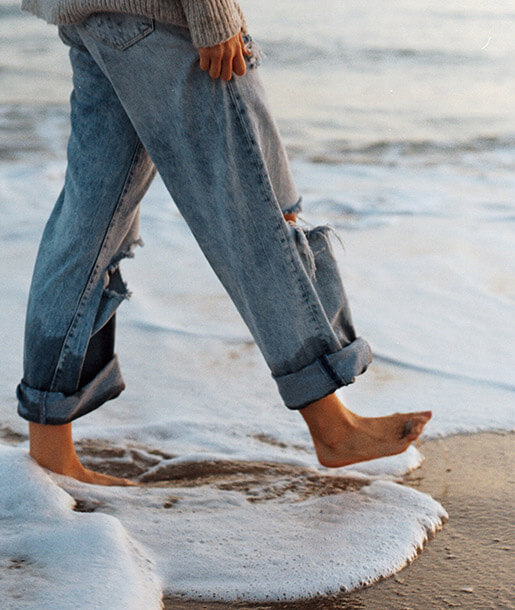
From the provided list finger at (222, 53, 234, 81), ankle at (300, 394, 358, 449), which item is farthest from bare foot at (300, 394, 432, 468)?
finger at (222, 53, 234, 81)

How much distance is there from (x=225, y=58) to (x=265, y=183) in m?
0.23

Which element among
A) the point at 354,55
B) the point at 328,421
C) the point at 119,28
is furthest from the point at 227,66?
the point at 354,55

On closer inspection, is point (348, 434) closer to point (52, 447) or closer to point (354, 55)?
point (52, 447)

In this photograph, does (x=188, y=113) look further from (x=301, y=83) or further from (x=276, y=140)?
(x=301, y=83)

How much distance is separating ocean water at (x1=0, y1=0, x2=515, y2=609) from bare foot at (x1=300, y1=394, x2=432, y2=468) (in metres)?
0.11

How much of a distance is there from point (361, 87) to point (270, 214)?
782 cm

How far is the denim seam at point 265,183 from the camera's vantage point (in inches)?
61.2

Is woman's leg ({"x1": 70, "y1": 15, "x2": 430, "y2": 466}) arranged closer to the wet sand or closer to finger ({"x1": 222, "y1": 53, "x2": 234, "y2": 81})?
finger ({"x1": 222, "y1": 53, "x2": 234, "y2": 81})

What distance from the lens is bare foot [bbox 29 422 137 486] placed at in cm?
182

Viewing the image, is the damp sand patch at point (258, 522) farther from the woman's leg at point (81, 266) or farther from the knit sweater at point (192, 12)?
the knit sweater at point (192, 12)

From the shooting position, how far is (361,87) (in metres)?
9.06

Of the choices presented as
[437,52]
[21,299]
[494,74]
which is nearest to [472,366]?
[21,299]

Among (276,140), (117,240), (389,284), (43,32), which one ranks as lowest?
(43,32)

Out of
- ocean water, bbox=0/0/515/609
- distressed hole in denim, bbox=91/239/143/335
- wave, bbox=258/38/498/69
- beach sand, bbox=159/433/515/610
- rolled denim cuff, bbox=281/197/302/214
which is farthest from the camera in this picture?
wave, bbox=258/38/498/69
